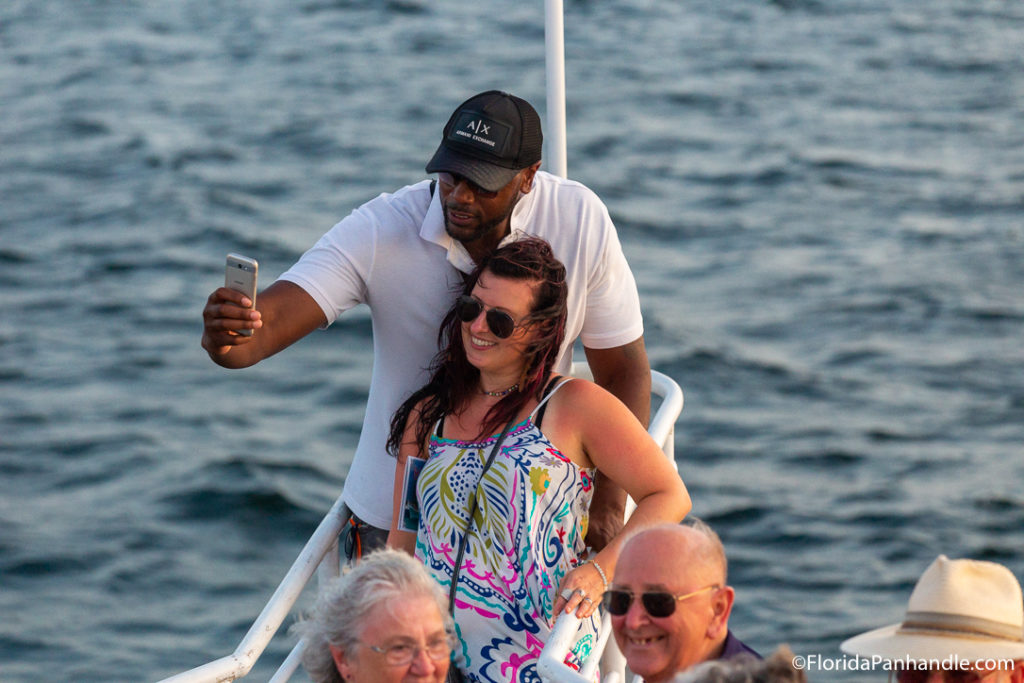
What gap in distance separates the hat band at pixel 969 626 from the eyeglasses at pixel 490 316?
3.31 ft

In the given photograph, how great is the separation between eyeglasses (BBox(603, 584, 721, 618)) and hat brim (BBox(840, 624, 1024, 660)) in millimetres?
302

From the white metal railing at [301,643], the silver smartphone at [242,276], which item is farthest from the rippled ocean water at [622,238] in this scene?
the silver smartphone at [242,276]

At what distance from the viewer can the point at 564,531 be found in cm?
306

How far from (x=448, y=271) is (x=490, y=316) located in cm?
34

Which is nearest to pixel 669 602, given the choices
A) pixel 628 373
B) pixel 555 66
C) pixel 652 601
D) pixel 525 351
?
pixel 652 601

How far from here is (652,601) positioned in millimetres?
2555

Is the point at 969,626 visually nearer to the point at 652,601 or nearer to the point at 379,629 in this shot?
the point at 652,601

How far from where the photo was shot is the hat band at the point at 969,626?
244 centimetres

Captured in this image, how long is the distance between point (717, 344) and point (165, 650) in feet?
13.6

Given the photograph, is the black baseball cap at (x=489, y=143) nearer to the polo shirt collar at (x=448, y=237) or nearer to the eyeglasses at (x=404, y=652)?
the polo shirt collar at (x=448, y=237)

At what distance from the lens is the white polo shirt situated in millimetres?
3357

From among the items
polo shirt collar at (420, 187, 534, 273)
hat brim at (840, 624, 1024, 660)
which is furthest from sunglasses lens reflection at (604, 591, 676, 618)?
polo shirt collar at (420, 187, 534, 273)

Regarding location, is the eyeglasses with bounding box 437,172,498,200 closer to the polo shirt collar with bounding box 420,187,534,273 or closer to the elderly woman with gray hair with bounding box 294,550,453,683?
the polo shirt collar with bounding box 420,187,534,273

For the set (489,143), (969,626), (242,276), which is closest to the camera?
(969,626)
